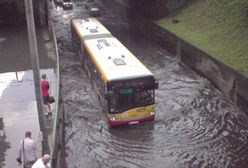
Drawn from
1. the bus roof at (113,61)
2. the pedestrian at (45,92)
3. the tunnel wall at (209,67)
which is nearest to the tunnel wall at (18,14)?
the tunnel wall at (209,67)

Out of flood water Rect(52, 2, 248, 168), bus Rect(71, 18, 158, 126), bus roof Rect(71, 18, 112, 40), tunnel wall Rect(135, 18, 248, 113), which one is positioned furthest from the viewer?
bus roof Rect(71, 18, 112, 40)

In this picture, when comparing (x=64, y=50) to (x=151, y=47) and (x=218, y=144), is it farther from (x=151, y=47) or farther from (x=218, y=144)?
(x=218, y=144)

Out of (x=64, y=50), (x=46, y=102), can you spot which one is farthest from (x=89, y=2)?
(x=46, y=102)

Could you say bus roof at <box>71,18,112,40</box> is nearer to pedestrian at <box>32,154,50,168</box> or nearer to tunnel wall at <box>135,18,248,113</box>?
tunnel wall at <box>135,18,248,113</box>

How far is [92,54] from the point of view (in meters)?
20.1

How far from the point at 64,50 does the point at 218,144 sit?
1939 cm

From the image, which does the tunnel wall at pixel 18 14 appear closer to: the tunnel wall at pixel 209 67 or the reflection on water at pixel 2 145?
the tunnel wall at pixel 209 67

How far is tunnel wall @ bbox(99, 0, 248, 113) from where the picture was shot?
19.3 meters

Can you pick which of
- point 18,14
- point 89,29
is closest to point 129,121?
point 89,29

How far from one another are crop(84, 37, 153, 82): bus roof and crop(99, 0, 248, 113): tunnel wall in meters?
→ 5.23

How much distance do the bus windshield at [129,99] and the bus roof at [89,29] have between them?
26.9 feet

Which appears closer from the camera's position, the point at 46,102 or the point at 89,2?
the point at 46,102

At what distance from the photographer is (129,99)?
54.3ft

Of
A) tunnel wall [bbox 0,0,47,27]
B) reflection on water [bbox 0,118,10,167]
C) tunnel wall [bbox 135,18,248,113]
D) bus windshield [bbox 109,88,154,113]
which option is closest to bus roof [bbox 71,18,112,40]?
tunnel wall [bbox 135,18,248,113]
